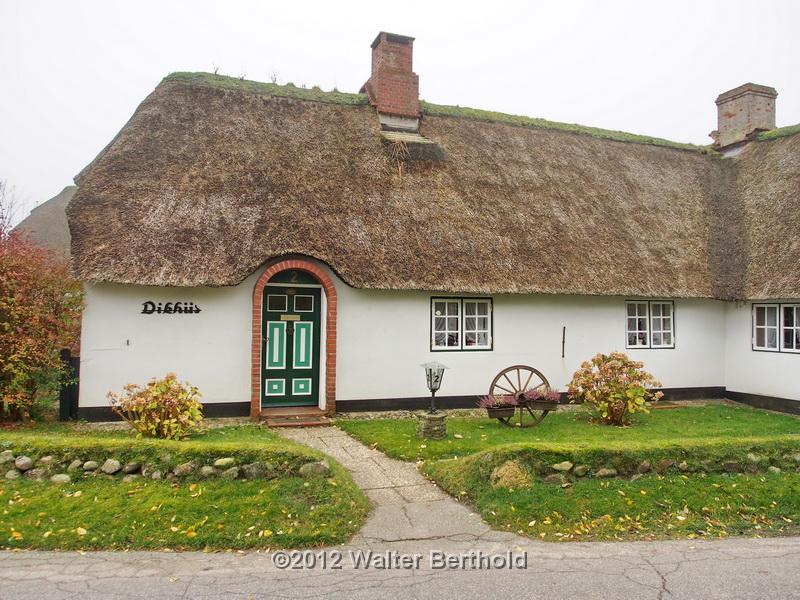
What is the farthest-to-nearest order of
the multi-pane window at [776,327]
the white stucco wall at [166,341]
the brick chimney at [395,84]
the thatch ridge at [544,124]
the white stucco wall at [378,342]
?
the thatch ridge at [544,124] < the brick chimney at [395,84] < the multi-pane window at [776,327] < the white stucco wall at [378,342] < the white stucco wall at [166,341]

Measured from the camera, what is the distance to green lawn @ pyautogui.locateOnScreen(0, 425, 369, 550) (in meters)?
5.49

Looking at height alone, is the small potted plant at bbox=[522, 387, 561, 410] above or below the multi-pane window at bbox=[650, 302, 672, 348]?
below

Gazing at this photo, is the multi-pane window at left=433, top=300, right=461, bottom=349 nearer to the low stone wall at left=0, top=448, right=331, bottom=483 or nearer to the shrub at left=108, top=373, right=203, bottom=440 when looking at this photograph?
the shrub at left=108, top=373, right=203, bottom=440

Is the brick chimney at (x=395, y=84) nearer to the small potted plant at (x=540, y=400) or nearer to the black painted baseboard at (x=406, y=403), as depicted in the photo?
the black painted baseboard at (x=406, y=403)

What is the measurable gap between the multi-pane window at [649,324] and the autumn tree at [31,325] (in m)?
11.6

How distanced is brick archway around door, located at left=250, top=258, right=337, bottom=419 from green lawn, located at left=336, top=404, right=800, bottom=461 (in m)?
0.91

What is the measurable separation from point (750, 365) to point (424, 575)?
12.5 metres

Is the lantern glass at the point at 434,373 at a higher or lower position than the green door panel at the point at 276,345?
lower

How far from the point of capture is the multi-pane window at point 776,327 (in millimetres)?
13305

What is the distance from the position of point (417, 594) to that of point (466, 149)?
39.2 feet

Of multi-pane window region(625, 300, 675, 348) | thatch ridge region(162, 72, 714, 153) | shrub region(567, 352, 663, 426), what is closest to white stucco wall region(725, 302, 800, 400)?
multi-pane window region(625, 300, 675, 348)

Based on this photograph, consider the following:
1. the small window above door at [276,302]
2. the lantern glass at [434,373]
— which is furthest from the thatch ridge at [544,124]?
the lantern glass at [434,373]

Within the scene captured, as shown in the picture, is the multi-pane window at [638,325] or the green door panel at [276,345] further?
the multi-pane window at [638,325]

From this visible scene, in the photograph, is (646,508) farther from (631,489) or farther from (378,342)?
(378,342)
